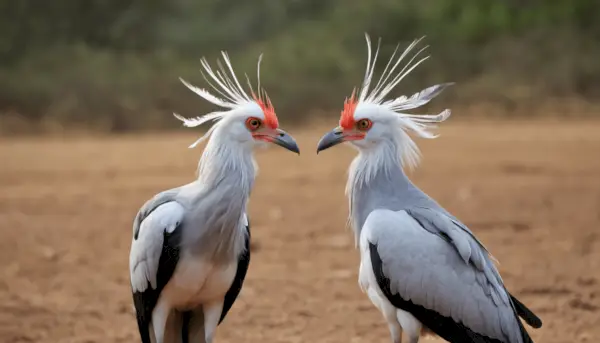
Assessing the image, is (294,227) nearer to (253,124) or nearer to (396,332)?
(253,124)

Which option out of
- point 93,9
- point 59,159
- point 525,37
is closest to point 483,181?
point 59,159

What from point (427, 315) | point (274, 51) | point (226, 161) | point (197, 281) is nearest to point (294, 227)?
point (226, 161)

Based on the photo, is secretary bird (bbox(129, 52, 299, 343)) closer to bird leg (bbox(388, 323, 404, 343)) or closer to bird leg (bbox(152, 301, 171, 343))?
bird leg (bbox(152, 301, 171, 343))

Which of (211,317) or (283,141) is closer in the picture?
(211,317)

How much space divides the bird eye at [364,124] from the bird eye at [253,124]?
0.52 m

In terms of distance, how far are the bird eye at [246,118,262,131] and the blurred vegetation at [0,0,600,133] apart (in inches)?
538

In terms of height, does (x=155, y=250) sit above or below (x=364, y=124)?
below

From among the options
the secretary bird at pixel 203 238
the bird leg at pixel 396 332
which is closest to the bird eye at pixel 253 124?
the secretary bird at pixel 203 238

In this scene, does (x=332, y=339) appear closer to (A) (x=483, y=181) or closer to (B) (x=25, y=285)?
(B) (x=25, y=285)

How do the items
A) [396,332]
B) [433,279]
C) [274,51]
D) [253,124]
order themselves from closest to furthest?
1. [433,279]
2. [396,332]
3. [253,124]
4. [274,51]

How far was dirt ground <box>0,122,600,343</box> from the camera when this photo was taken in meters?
6.91

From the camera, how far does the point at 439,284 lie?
4.93 metres

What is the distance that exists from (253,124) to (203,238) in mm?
683

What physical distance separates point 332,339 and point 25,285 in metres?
2.80
